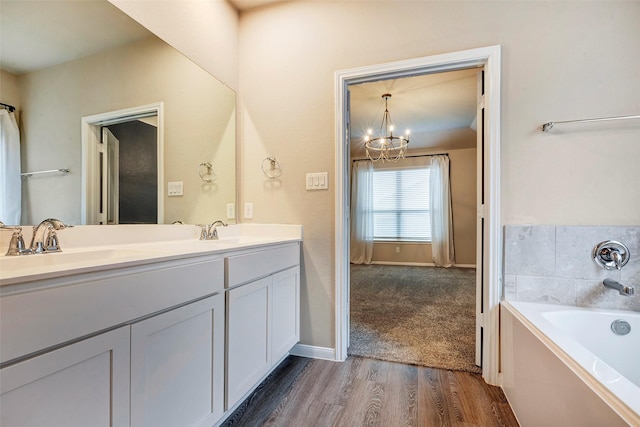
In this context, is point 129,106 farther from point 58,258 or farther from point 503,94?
point 503,94

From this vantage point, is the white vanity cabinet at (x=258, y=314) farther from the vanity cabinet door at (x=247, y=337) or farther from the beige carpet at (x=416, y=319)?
the beige carpet at (x=416, y=319)

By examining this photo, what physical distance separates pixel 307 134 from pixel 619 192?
185 cm

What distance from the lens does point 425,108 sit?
4.12 meters

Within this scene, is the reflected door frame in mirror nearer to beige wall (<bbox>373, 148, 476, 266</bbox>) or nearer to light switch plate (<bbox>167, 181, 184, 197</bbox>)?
light switch plate (<bbox>167, 181, 184, 197</bbox>)

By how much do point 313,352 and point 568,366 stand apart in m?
1.44

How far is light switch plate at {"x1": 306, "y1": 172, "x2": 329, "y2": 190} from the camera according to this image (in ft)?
6.48

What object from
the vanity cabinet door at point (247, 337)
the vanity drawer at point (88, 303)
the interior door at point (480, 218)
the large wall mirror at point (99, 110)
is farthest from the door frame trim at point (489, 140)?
the vanity drawer at point (88, 303)

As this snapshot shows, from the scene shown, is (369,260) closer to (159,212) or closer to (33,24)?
(159,212)

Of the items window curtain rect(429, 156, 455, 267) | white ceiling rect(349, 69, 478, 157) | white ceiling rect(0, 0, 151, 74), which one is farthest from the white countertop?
window curtain rect(429, 156, 455, 267)

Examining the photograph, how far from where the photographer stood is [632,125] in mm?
1521

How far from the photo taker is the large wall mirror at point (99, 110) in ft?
3.50

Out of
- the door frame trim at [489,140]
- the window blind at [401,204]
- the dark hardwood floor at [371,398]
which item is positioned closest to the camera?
the dark hardwood floor at [371,398]

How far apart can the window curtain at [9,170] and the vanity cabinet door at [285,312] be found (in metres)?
1.12

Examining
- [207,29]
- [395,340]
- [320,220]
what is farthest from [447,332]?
[207,29]
